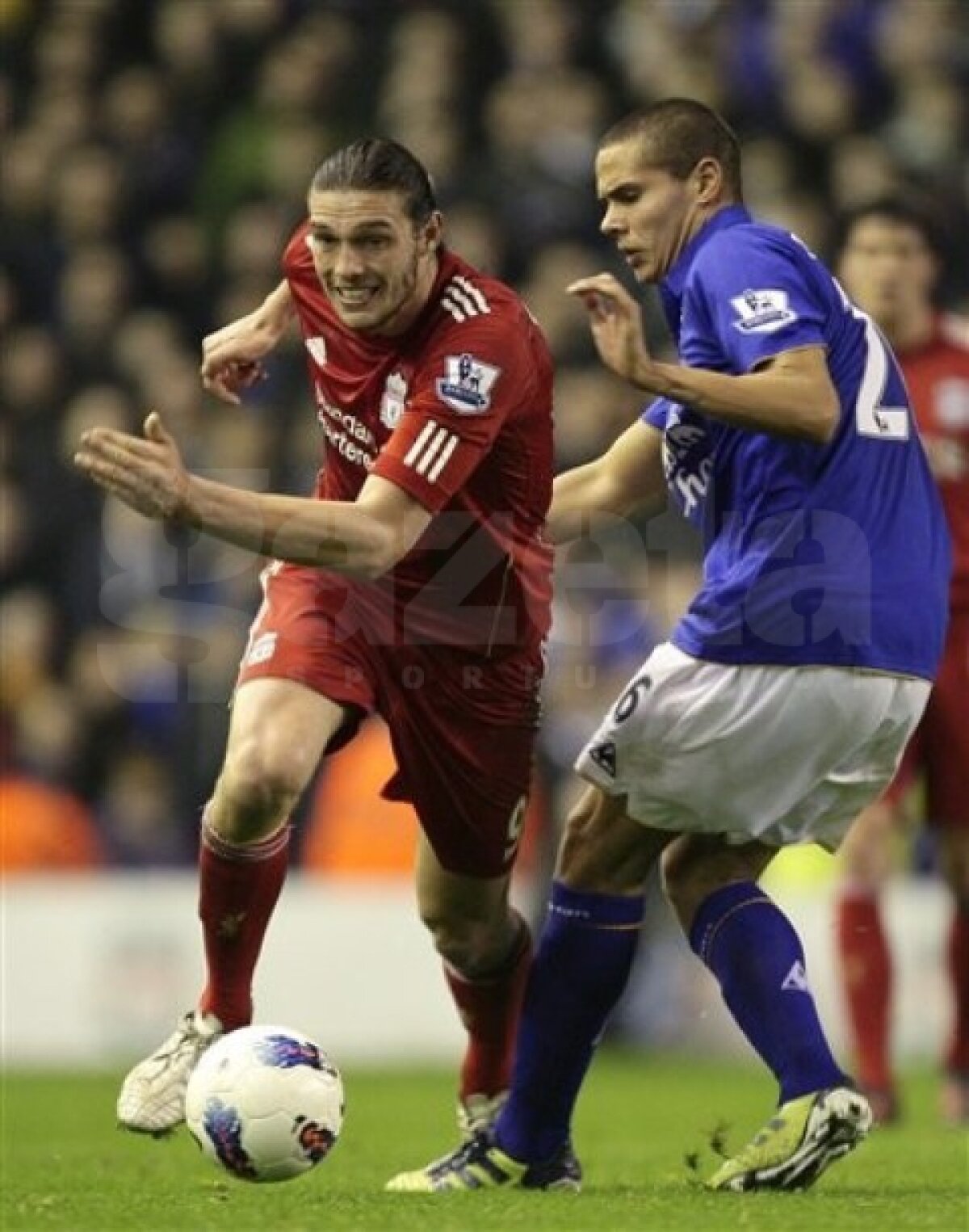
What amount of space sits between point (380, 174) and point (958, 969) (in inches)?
158

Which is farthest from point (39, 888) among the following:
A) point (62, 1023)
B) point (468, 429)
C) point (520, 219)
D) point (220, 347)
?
point (468, 429)

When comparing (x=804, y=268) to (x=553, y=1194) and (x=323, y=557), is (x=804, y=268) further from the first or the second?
(x=553, y=1194)

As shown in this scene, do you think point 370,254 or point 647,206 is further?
point 370,254

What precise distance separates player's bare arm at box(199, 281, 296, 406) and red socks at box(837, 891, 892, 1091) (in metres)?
3.18

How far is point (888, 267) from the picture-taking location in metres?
9.25

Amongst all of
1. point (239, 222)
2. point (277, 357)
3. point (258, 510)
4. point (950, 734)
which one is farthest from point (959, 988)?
point (239, 222)

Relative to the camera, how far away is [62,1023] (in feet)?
39.3

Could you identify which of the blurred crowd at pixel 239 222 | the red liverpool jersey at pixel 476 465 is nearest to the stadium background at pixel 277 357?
the blurred crowd at pixel 239 222

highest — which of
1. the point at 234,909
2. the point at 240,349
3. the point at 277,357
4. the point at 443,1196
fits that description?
the point at 240,349

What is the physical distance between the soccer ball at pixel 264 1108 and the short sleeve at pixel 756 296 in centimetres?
175

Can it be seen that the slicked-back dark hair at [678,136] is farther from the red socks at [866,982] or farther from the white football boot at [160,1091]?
the red socks at [866,982]

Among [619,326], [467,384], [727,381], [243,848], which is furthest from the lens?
[243,848]

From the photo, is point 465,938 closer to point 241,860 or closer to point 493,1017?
point 493,1017

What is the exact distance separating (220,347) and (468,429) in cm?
102
